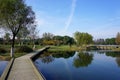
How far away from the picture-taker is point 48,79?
48.3ft

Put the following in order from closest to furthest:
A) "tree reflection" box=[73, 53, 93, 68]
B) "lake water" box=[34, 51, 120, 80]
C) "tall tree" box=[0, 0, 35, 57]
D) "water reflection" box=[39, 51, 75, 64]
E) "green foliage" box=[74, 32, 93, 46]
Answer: "lake water" box=[34, 51, 120, 80], "tree reflection" box=[73, 53, 93, 68], "tall tree" box=[0, 0, 35, 57], "water reflection" box=[39, 51, 75, 64], "green foliage" box=[74, 32, 93, 46]

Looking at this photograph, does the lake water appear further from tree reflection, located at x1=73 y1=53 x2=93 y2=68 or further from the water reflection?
the water reflection

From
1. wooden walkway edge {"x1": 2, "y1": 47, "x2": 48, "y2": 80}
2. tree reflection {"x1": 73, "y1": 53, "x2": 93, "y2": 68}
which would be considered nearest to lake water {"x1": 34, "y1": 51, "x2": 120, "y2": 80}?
tree reflection {"x1": 73, "y1": 53, "x2": 93, "y2": 68}

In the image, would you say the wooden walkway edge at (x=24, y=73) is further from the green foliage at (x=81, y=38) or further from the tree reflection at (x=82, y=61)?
the green foliage at (x=81, y=38)

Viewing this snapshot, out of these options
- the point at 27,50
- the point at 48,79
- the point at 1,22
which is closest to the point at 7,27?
the point at 1,22

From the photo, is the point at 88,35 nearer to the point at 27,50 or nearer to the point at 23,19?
the point at 27,50

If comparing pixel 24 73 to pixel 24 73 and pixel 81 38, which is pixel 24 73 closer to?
pixel 24 73

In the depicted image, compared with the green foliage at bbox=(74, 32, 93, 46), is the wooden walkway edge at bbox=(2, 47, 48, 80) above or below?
below

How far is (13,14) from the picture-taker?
26938 millimetres

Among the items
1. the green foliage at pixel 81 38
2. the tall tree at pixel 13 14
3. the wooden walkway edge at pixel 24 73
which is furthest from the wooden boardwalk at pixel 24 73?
the green foliage at pixel 81 38

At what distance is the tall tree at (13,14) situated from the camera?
25928 millimetres

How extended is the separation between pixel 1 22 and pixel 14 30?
191 centimetres

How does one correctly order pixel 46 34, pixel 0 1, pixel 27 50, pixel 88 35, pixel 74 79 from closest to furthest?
pixel 74 79, pixel 0 1, pixel 27 50, pixel 88 35, pixel 46 34

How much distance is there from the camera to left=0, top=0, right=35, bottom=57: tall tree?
1021 inches
